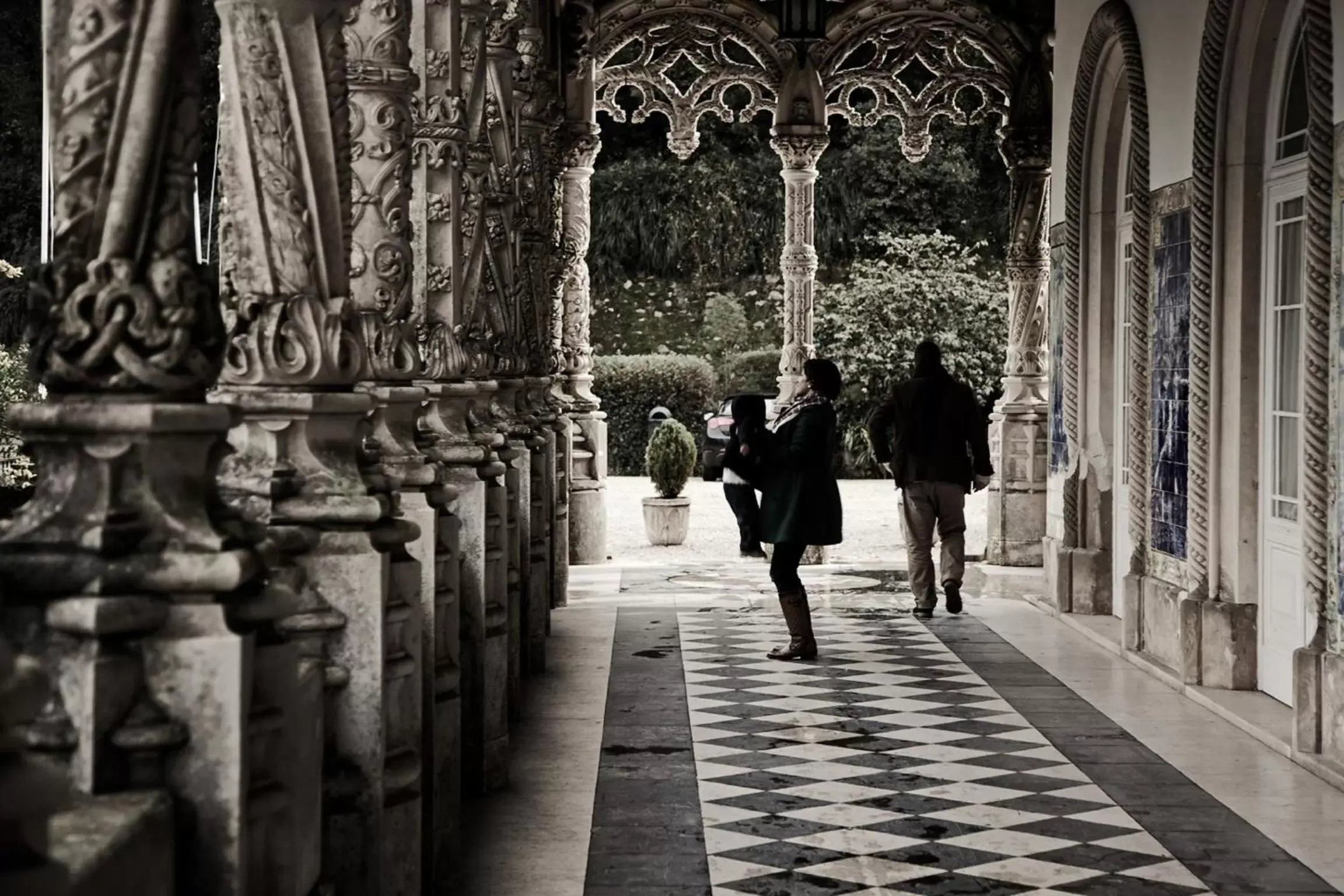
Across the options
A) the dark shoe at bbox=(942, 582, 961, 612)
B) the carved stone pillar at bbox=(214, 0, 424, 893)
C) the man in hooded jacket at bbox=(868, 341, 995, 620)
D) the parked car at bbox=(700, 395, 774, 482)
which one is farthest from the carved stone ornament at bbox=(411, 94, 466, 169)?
the parked car at bbox=(700, 395, 774, 482)

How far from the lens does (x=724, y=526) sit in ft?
72.3

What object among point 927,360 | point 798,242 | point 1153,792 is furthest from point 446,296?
point 798,242

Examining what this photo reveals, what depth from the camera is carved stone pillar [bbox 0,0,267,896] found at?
2.90 meters

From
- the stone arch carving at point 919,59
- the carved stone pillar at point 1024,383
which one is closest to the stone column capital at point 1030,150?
the carved stone pillar at point 1024,383

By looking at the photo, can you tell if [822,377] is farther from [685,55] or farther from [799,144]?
[685,55]

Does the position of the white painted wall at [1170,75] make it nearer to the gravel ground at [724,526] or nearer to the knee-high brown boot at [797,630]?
the knee-high brown boot at [797,630]

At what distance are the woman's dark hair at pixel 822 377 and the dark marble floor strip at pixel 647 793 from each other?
171 cm

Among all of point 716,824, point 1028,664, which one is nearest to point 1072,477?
point 1028,664

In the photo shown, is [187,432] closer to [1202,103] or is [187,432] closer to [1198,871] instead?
[1198,871]

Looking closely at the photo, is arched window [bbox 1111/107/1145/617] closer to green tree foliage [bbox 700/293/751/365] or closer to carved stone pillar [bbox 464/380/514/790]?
carved stone pillar [bbox 464/380/514/790]

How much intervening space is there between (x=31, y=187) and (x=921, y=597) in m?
17.7

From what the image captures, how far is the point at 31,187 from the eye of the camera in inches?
1022

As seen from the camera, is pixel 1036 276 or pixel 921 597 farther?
pixel 1036 276

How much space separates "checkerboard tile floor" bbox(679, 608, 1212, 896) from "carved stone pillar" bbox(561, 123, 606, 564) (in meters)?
5.24
